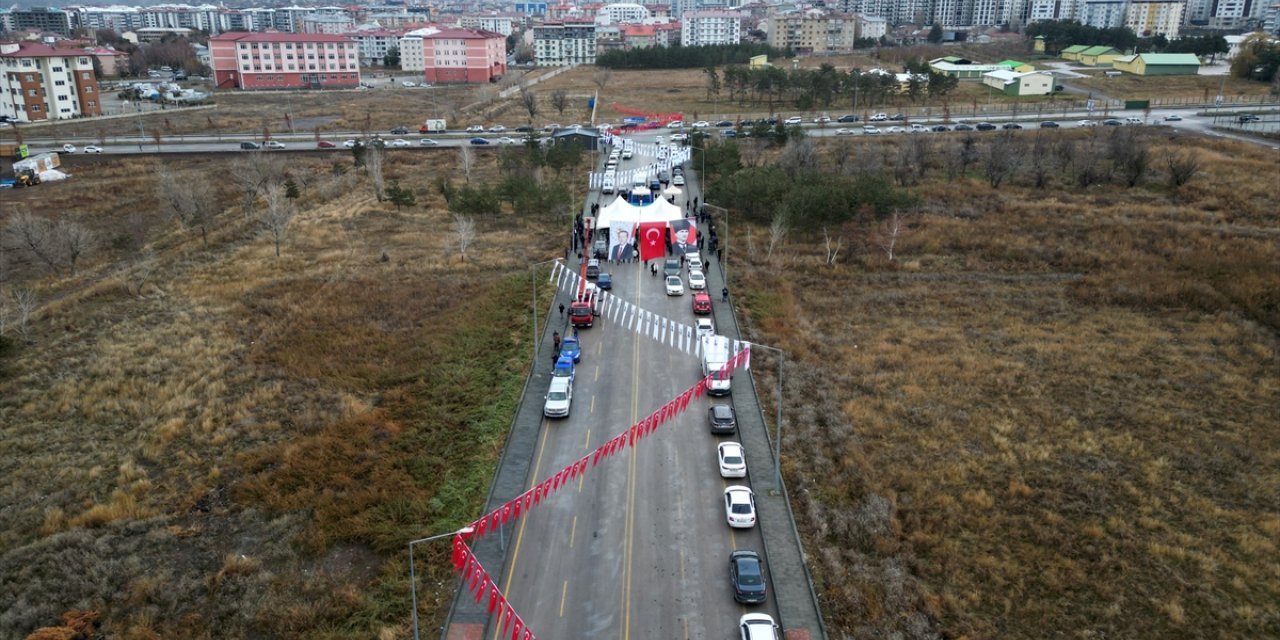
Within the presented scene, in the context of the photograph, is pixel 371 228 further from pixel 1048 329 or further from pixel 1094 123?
pixel 1094 123

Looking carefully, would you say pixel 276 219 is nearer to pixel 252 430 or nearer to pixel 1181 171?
pixel 252 430

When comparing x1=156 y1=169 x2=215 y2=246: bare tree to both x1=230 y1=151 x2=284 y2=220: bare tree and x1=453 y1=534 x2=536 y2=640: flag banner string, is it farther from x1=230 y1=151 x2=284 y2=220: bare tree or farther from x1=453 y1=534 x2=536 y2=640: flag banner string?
x1=453 y1=534 x2=536 y2=640: flag banner string

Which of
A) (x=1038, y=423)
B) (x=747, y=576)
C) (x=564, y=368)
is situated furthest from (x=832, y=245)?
(x=747, y=576)

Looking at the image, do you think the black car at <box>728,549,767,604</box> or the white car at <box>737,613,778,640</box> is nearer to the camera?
the white car at <box>737,613,778,640</box>

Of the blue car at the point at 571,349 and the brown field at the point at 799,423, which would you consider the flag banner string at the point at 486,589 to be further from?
the blue car at the point at 571,349

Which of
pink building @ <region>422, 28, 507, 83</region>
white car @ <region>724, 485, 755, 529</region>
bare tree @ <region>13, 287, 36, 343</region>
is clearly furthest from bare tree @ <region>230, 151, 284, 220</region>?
pink building @ <region>422, 28, 507, 83</region>
